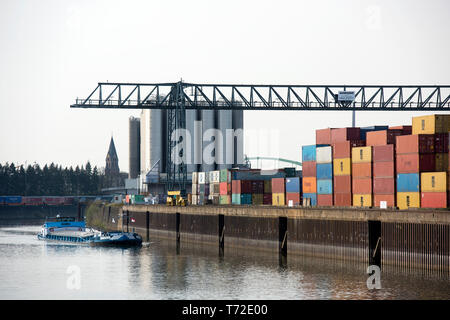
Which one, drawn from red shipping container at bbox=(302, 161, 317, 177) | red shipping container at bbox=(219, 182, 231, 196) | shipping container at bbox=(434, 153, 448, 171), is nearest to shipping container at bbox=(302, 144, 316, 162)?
red shipping container at bbox=(302, 161, 317, 177)

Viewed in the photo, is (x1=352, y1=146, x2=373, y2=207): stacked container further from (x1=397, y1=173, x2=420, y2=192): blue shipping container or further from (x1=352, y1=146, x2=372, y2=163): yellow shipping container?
(x1=397, y1=173, x2=420, y2=192): blue shipping container

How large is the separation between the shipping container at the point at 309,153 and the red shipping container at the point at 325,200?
5262 mm

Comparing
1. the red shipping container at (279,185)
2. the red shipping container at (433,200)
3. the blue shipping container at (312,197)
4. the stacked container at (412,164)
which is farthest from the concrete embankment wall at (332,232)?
the red shipping container at (279,185)

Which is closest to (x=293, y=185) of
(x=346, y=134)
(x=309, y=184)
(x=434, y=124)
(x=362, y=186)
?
(x=309, y=184)

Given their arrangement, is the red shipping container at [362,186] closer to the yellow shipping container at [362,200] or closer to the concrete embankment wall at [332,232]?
the yellow shipping container at [362,200]

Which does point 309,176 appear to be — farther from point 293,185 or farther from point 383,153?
point 383,153

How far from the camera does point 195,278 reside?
253 ft

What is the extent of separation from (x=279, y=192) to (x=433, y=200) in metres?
37.5

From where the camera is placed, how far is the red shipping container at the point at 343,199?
93556 mm

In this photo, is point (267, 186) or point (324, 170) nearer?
point (324, 170)

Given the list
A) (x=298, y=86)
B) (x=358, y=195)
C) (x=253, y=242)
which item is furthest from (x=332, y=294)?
(x=298, y=86)

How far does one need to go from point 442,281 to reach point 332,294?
9.18 m

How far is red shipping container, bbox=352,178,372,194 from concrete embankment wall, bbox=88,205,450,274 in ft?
16.8
